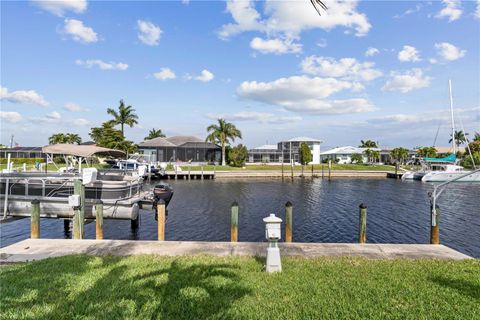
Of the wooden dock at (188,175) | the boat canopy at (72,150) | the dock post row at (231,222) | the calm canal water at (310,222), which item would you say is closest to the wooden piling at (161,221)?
the dock post row at (231,222)

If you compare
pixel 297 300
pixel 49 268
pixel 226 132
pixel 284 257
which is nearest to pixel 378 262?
pixel 284 257

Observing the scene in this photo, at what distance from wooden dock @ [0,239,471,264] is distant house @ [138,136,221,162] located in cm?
5038

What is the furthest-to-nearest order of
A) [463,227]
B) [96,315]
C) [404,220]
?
1. [404,220]
2. [463,227]
3. [96,315]

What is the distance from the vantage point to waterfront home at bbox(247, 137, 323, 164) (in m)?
70.2

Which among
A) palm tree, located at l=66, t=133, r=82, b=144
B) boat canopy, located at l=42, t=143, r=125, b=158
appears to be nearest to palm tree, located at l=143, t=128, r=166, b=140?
palm tree, located at l=66, t=133, r=82, b=144

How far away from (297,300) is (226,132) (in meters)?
55.6

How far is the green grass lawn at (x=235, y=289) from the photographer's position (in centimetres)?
461

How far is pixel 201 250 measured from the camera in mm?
8305

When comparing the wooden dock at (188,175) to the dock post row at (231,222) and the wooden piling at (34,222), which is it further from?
the wooden piling at (34,222)

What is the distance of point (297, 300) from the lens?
5031mm

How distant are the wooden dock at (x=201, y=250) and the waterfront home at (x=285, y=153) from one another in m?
61.8

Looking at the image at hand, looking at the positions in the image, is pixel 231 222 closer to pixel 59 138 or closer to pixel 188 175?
pixel 188 175

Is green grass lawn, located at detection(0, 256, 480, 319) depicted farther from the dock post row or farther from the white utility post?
the dock post row

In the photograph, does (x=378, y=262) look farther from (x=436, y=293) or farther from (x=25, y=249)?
(x=25, y=249)
